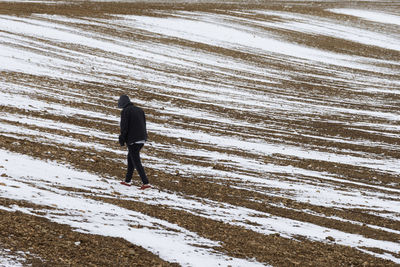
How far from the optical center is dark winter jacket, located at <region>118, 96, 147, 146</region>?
12.5 meters

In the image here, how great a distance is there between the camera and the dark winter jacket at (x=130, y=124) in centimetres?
1253

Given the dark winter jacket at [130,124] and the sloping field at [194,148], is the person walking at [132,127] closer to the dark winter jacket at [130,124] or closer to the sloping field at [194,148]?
the dark winter jacket at [130,124]

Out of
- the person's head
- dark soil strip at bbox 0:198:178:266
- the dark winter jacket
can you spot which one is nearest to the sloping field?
dark soil strip at bbox 0:198:178:266

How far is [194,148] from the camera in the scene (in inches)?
705

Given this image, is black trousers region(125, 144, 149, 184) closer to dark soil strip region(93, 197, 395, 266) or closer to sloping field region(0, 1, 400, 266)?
sloping field region(0, 1, 400, 266)

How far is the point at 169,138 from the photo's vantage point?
62.2 ft

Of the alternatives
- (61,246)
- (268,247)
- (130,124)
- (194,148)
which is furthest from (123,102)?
(194,148)

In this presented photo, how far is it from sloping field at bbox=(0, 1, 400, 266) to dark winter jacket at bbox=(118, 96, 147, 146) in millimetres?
1188

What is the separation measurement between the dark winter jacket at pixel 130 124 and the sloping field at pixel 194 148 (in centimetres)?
119

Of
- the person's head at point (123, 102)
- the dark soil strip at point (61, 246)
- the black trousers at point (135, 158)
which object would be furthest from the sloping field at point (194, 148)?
the person's head at point (123, 102)

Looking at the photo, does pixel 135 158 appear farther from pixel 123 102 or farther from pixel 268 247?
pixel 268 247

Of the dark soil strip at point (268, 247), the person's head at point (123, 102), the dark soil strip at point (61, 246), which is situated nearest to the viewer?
the dark soil strip at point (61, 246)

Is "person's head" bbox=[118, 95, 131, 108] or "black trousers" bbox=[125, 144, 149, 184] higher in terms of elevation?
"person's head" bbox=[118, 95, 131, 108]

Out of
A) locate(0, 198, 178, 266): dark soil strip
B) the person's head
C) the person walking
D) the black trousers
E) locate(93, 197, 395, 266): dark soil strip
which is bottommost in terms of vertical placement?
locate(93, 197, 395, 266): dark soil strip
